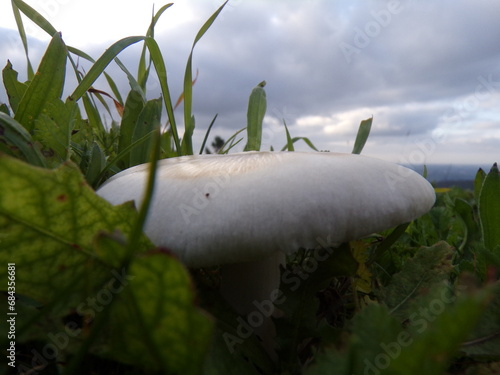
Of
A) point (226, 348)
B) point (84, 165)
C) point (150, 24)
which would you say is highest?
point (150, 24)

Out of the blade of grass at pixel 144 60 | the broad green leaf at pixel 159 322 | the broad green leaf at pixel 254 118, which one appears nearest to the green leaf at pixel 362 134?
the broad green leaf at pixel 254 118

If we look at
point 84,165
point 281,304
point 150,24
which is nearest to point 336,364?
point 281,304

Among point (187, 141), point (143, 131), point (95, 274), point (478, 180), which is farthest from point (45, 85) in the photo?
point (478, 180)

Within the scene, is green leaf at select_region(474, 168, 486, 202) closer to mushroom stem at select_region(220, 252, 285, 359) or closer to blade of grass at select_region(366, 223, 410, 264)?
blade of grass at select_region(366, 223, 410, 264)

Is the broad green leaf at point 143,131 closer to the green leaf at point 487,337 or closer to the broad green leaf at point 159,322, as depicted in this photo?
the broad green leaf at point 159,322

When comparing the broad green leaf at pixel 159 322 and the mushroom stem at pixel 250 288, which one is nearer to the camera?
the broad green leaf at pixel 159 322

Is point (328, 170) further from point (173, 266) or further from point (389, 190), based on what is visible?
point (173, 266)

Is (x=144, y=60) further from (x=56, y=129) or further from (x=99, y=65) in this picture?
(x=56, y=129)
